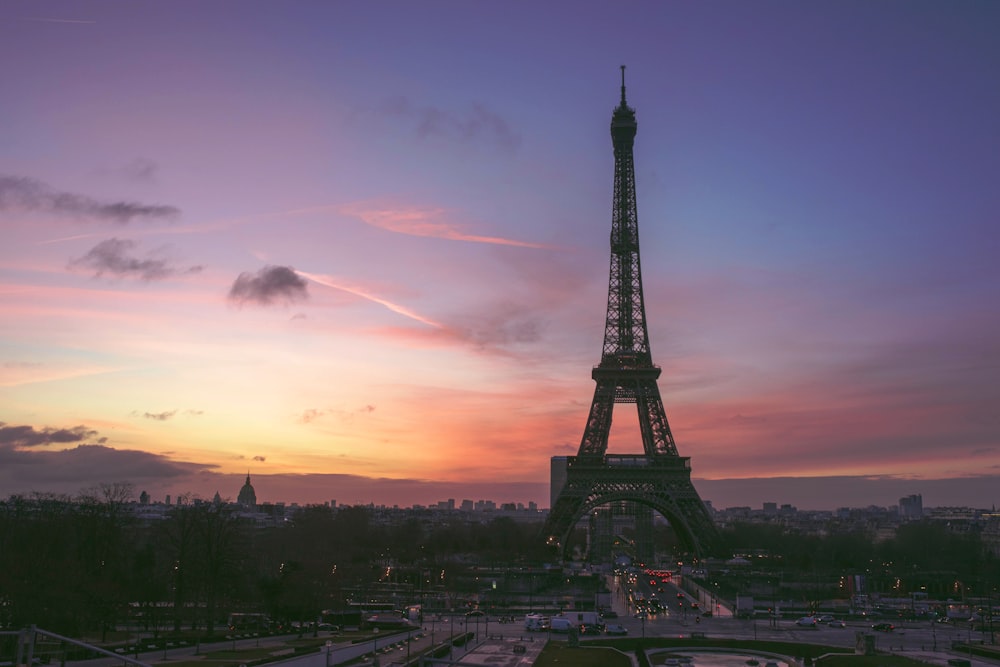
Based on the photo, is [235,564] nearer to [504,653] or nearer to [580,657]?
[504,653]

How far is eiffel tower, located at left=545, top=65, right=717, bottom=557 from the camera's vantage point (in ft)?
346

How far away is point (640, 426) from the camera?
10956 centimetres

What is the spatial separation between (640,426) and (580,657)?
58.2 meters

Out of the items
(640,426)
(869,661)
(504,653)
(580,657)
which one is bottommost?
(504,653)

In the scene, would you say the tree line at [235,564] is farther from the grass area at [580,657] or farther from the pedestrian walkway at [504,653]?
the grass area at [580,657]

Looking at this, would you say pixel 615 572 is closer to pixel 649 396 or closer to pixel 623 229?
pixel 649 396

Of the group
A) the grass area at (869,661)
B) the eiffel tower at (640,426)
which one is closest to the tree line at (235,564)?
the eiffel tower at (640,426)

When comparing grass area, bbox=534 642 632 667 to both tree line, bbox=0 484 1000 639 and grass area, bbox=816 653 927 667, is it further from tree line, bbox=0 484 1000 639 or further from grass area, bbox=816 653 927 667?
tree line, bbox=0 484 1000 639

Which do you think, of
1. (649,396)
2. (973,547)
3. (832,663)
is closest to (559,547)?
→ (649,396)

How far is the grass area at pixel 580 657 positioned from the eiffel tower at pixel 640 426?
47.2 m

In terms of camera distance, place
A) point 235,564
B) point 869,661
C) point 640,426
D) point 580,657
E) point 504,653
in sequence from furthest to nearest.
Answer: point 640,426, point 235,564, point 504,653, point 580,657, point 869,661

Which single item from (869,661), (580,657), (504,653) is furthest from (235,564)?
(869,661)

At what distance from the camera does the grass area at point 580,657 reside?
166 feet

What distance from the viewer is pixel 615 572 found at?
5630 inches
